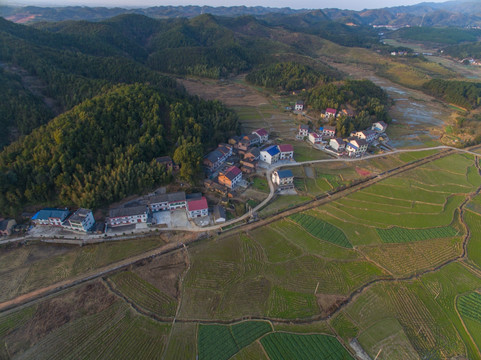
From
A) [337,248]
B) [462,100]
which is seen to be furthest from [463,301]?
[462,100]

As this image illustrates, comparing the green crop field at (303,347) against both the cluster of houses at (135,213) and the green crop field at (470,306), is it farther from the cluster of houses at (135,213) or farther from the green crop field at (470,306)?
the cluster of houses at (135,213)

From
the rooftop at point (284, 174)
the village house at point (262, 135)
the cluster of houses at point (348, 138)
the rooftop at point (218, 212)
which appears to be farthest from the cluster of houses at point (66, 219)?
the cluster of houses at point (348, 138)

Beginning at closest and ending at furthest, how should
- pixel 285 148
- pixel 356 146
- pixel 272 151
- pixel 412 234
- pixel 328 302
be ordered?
pixel 328 302, pixel 412 234, pixel 272 151, pixel 285 148, pixel 356 146

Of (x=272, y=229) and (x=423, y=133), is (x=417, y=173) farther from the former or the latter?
(x=272, y=229)

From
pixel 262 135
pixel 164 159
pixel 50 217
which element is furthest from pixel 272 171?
pixel 50 217

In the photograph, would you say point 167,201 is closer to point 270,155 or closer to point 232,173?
point 232,173

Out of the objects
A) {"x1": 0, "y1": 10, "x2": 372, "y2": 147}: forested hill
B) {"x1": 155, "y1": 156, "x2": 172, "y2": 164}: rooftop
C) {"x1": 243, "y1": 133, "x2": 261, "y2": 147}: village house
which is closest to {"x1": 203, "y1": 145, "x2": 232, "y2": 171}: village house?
{"x1": 243, "y1": 133, "x2": 261, "y2": 147}: village house
